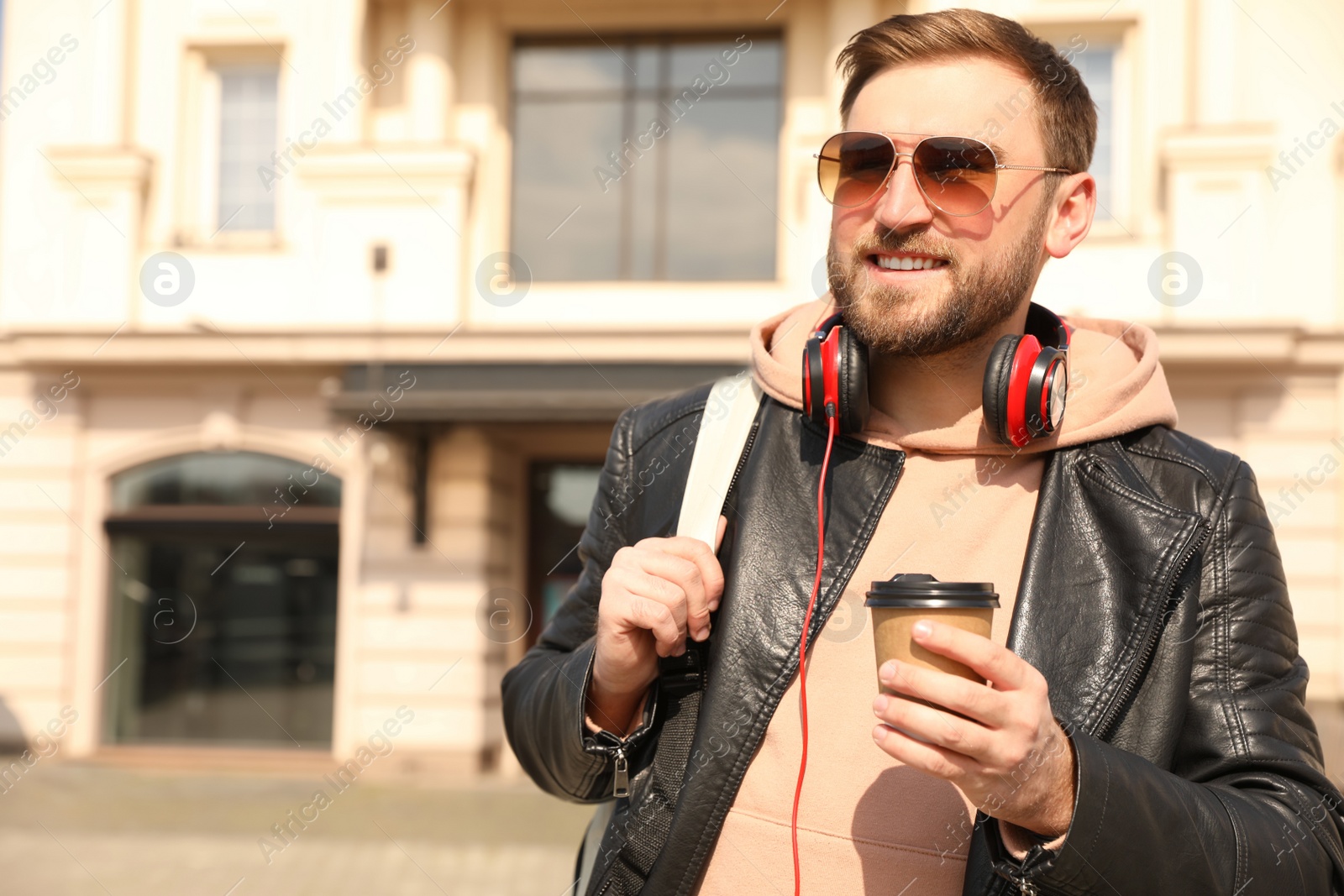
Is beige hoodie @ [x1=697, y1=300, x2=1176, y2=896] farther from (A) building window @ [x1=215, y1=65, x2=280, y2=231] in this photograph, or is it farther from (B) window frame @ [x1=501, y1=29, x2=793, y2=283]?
(A) building window @ [x1=215, y1=65, x2=280, y2=231]

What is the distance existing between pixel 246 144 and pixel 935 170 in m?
10.3

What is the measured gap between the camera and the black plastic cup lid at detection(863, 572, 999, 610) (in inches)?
46.9

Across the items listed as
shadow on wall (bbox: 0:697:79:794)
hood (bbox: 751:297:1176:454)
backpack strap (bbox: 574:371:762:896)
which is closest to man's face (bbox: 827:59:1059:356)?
hood (bbox: 751:297:1176:454)

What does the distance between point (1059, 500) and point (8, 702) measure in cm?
1130

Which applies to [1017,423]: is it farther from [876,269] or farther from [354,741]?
[354,741]

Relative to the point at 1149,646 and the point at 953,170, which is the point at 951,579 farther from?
the point at 953,170

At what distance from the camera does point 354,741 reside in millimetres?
10117

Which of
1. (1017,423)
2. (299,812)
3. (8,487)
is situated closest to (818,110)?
(299,812)

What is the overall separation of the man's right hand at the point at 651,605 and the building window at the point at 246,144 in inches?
395

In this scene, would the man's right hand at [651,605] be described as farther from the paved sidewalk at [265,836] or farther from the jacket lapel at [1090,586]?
the paved sidewalk at [265,836]

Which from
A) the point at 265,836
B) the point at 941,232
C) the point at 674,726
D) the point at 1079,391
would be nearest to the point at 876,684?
the point at 674,726

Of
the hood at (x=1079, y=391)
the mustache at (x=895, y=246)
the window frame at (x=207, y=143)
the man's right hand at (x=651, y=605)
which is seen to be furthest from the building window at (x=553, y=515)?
the man's right hand at (x=651, y=605)

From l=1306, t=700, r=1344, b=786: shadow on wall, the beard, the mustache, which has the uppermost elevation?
the mustache

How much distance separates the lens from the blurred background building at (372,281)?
31.6ft
